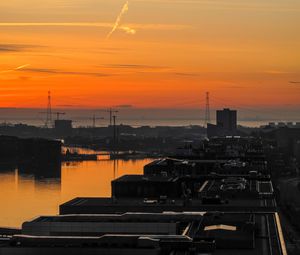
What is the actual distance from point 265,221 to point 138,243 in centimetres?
308

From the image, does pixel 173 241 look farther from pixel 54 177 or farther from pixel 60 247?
pixel 54 177

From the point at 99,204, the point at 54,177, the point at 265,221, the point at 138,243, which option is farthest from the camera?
the point at 54,177

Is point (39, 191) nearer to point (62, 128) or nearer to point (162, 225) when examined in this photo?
point (162, 225)

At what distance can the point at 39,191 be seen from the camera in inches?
1219

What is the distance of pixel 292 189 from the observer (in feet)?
104

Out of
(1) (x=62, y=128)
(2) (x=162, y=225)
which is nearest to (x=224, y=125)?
(1) (x=62, y=128)

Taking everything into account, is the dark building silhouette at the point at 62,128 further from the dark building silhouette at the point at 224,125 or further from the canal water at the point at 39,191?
the canal water at the point at 39,191

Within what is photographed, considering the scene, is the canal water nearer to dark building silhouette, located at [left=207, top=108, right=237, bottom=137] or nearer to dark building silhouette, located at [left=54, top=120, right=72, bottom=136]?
dark building silhouette, located at [left=207, top=108, right=237, bottom=137]

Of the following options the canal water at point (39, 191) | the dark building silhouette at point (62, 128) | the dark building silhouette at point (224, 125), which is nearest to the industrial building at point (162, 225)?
the canal water at point (39, 191)

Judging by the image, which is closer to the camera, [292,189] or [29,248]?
[29,248]

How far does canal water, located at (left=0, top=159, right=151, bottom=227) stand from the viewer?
2293cm

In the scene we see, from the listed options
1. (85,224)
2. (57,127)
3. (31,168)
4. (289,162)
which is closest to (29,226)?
(85,224)

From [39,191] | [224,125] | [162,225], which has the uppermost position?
[224,125]

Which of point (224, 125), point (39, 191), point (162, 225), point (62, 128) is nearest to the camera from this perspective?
point (162, 225)
